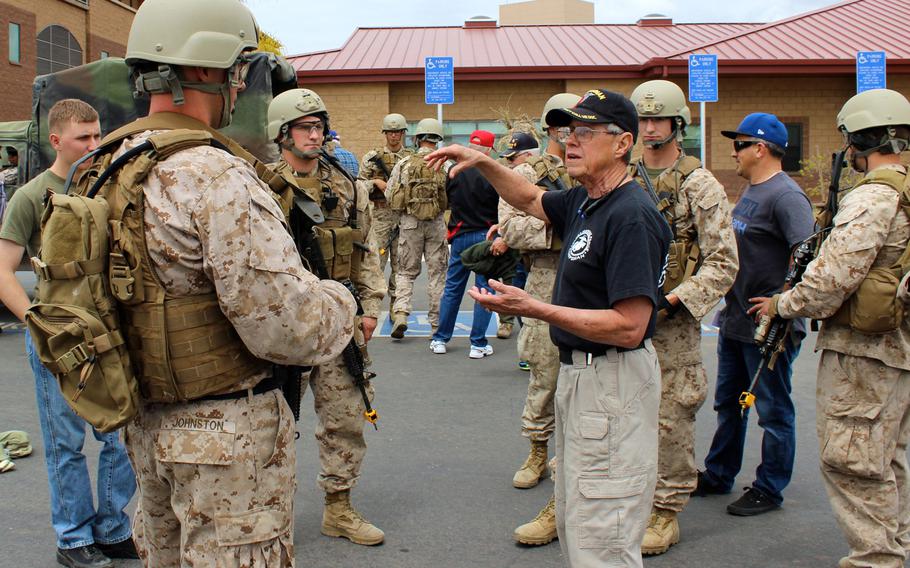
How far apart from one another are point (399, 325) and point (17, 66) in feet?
66.5

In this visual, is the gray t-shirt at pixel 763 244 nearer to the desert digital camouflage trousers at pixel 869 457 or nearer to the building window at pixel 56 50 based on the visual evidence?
the desert digital camouflage trousers at pixel 869 457

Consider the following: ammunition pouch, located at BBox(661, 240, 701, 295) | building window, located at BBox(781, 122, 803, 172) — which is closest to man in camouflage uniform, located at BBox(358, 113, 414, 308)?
ammunition pouch, located at BBox(661, 240, 701, 295)

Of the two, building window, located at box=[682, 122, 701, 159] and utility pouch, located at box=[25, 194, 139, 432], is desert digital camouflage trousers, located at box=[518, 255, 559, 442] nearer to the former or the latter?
utility pouch, located at box=[25, 194, 139, 432]

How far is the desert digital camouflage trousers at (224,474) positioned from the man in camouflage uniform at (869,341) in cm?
243

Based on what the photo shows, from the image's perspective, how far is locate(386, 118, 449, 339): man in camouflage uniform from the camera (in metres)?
9.49

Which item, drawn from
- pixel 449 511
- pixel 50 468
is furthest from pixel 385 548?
pixel 50 468

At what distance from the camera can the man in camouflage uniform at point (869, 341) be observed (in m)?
3.47

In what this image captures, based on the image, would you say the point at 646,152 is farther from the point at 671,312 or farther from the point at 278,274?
the point at 278,274

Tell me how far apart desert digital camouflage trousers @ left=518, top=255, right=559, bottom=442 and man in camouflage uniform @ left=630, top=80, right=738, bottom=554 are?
30.2 inches

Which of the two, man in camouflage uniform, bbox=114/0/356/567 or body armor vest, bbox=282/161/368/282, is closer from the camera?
man in camouflage uniform, bbox=114/0/356/567

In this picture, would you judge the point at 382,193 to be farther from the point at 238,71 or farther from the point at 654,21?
the point at 654,21

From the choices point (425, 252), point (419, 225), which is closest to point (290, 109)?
point (419, 225)

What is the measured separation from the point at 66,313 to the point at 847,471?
3146mm

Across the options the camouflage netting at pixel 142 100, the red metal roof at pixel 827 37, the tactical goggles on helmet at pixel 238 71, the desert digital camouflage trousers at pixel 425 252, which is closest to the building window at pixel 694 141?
the red metal roof at pixel 827 37
